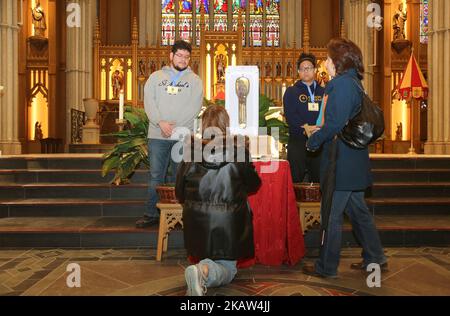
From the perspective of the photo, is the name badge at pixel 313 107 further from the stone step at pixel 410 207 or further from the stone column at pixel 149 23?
the stone column at pixel 149 23

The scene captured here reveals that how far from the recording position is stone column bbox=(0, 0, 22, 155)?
9000mm

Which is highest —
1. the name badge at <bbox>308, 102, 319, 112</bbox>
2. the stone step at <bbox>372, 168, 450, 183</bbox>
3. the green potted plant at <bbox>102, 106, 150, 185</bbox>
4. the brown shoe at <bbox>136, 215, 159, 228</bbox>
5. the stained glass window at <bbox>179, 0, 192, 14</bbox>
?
the stained glass window at <bbox>179, 0, 192, 14</bbox>

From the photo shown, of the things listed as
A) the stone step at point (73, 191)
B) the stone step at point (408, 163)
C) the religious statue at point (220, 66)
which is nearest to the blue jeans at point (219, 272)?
the stone step at point (73, 191)

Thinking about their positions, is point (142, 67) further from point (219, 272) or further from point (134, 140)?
point (219, 272)

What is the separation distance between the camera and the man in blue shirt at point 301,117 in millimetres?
4523

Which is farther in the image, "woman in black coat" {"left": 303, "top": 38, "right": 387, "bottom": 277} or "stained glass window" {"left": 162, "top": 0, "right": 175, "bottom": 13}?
"stained glass window" {"left": 162, "top": 0, "right": 175, "bottom": 13}

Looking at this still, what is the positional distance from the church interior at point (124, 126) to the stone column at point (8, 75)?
2 cm

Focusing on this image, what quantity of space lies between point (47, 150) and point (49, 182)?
6.33m

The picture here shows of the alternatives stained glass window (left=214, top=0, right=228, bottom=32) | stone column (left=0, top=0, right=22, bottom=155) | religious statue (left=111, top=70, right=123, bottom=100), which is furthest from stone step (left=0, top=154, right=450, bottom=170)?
stained glass window (left=214, top=0, right=228, bottom=32)

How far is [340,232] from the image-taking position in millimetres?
3600

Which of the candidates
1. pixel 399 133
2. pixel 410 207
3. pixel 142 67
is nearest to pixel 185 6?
pixel 142 67

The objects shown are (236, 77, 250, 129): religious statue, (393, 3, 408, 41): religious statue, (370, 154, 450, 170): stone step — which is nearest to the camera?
(236, 77, 250, 129): religious statue

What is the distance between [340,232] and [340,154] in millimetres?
607

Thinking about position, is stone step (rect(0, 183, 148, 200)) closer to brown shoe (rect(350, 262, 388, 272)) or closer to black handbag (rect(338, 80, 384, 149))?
brown shoe (rect(350, 262, 388, 272))
